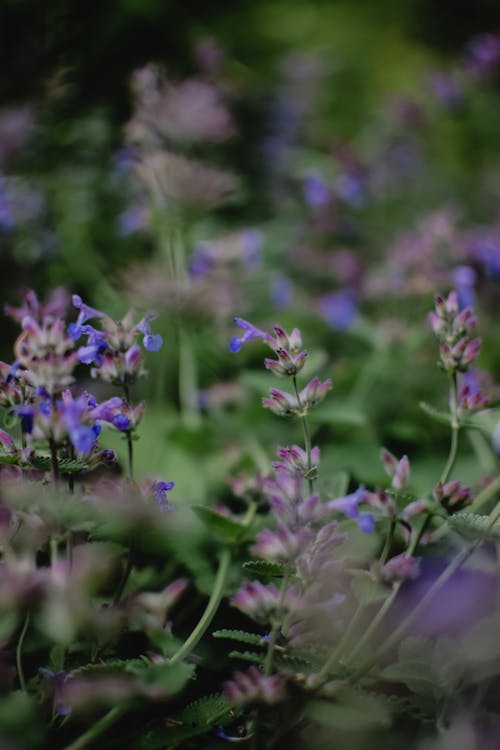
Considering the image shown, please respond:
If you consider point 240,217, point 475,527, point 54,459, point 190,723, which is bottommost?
point 190,723

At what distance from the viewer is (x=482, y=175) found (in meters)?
2.50

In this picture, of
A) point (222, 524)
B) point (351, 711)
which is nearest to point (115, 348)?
point (222, 524)

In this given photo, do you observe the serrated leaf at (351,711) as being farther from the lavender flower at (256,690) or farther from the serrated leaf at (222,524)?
the serrated leaf at (222,524)

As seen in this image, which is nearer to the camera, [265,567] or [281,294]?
[265,567]

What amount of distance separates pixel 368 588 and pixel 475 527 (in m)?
0.13

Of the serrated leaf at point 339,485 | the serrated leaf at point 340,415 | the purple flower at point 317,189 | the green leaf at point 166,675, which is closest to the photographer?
the green leaf at point 166,675

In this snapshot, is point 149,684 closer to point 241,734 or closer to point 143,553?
point 241,734

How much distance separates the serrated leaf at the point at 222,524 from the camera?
84 centimetres

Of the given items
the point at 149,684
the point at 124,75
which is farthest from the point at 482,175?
the point at 149,684

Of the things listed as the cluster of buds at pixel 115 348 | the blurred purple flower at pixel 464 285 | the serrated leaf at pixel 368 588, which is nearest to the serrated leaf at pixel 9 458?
the cluster of buds at pixel 115 348

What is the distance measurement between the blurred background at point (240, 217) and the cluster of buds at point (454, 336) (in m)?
0.36

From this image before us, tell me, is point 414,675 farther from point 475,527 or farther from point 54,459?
point 54,459

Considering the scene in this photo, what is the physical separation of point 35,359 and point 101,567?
27 cm

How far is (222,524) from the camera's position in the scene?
867mm
